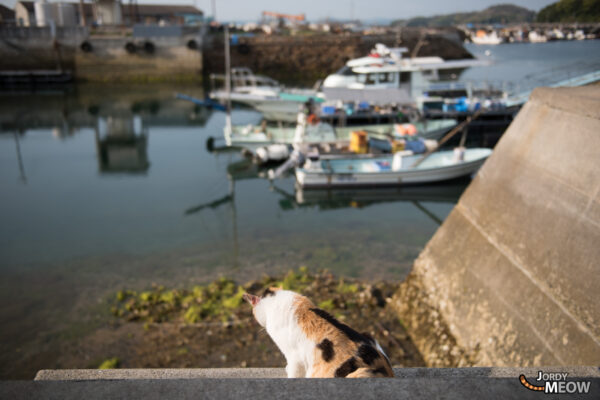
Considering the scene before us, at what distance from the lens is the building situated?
4816 centimetres

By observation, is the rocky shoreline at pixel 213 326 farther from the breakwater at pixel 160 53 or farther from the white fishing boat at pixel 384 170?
the breakwater at pixel 160 53

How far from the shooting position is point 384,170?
15.9 meters

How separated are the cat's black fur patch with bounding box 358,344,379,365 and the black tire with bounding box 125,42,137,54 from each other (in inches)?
1821

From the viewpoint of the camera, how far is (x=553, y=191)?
4.58m

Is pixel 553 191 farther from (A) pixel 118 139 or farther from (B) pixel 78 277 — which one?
(A) pixel 118 139

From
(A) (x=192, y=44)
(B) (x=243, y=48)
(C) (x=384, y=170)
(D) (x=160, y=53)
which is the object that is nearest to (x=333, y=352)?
(C) (x=384, y=170)

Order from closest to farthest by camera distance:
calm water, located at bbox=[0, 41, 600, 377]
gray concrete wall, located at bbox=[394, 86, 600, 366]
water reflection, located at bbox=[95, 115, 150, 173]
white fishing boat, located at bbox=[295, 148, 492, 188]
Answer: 1. gray concrete wall, located at bbox=[394, 86, 600, 366]
2. calm water, located at bbox=[0, 41, 600, 377]
3. white fishing boat, located at bbox=[295, 148, 492, 188]
4. water reflection, located at bbox=[95, 115, 150, 173]

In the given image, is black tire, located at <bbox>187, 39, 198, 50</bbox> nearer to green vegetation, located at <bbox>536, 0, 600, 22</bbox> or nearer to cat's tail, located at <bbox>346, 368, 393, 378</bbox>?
green vegetation, located at <bbox>536, 0, 600, 22</bbox>

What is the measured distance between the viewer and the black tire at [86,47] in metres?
41.6

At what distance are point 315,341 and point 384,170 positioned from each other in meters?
13.9

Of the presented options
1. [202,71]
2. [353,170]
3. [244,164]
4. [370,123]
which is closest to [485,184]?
[353,170]

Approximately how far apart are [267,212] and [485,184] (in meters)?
9.23

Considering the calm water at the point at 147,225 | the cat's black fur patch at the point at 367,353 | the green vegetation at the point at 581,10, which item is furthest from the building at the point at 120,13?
the cat's black fur patch at the point at 367,353
